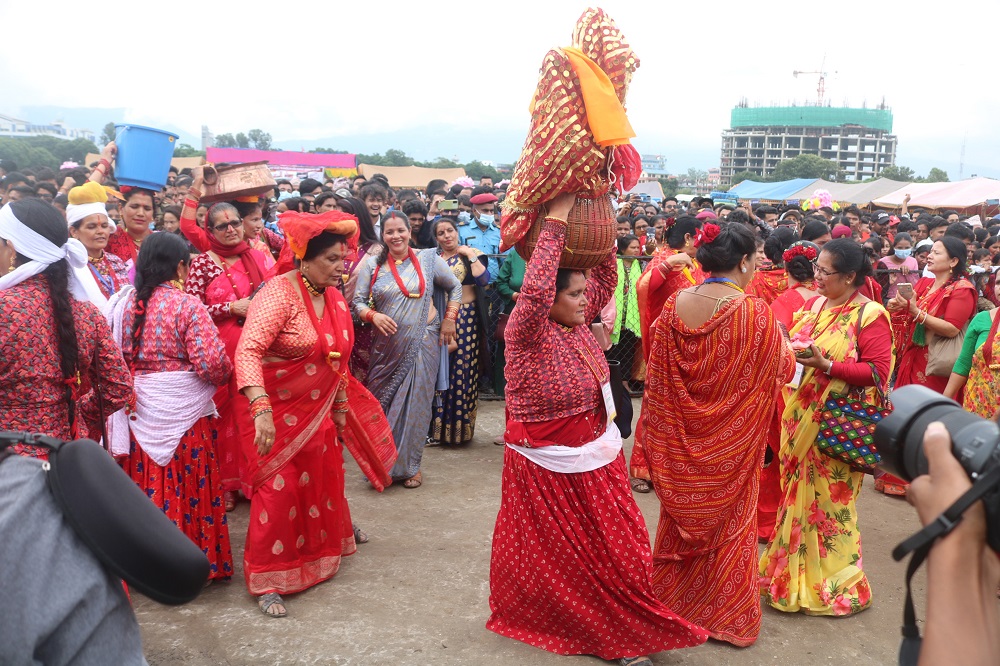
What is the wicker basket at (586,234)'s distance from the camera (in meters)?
3.57

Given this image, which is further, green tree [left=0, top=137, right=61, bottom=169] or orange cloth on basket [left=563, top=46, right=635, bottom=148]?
green tree [left=0, top=137, right=61, bottom=169]

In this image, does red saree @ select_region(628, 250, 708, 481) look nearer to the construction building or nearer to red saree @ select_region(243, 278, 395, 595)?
red saree @ select_region(243, 278, 395, 595)

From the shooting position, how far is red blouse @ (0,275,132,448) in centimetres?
317

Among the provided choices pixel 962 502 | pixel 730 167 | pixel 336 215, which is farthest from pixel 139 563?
pixel 730 167

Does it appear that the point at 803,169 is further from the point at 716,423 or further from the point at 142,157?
the point at 716,423

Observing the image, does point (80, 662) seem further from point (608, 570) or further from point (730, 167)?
point (730, 167)

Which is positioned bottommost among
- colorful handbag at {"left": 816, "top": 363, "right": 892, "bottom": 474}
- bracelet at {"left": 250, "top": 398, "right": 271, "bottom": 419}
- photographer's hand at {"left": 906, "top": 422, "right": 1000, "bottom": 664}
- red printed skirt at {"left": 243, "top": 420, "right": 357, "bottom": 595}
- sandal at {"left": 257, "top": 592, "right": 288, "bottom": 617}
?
sandal at {"left": 257, "top": 592, "right": 288, "bottom": 617}

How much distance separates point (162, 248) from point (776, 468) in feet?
13.2

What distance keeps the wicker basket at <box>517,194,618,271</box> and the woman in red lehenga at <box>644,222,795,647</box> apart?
0.52 meters

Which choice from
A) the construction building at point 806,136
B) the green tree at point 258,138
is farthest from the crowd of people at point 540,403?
the construction building at point 806,136

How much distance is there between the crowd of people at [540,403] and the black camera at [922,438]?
2.00 m

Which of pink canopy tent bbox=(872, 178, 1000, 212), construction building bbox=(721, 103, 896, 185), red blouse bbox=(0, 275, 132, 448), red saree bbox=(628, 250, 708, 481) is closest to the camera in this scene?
red blouse bbox=(0, 275, 132, 448)

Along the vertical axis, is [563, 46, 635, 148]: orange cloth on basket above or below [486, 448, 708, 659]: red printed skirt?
above

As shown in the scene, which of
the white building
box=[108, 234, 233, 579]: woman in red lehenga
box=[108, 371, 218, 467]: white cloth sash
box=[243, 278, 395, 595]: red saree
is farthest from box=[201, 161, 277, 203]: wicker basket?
the white building
